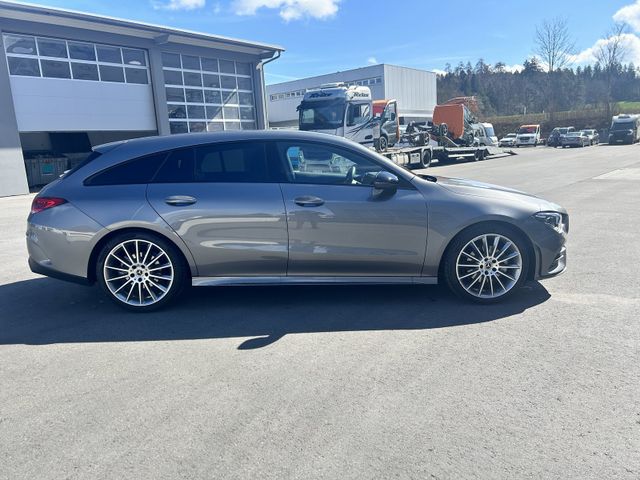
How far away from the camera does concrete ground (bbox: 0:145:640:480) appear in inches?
92.4

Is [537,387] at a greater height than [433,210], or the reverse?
[433,210]

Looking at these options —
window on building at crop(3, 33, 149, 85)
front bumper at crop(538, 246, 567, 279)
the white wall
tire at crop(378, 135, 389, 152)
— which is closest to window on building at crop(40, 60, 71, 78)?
window on building at crop(3, 33, 149, 85)

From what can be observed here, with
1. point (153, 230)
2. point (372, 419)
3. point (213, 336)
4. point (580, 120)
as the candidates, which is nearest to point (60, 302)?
point (153, 230)

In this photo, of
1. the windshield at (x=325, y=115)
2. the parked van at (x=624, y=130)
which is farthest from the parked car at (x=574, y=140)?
the windshield at (x=325, y=115)

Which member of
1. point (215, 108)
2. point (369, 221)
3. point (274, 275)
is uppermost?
point (215, 108)

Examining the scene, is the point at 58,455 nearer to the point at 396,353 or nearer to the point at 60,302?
the point at 396,353

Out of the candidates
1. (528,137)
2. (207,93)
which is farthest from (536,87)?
(207,93)

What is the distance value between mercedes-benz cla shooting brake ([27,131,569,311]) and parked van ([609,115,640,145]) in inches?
1814

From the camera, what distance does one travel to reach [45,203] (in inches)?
172

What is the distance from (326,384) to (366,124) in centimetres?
1758

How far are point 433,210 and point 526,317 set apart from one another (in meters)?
1.18

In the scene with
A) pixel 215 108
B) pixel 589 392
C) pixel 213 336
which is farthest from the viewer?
pixel 215 108

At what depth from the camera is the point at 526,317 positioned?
4031 millimetres

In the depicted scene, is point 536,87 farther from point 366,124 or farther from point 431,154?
point 366,124
